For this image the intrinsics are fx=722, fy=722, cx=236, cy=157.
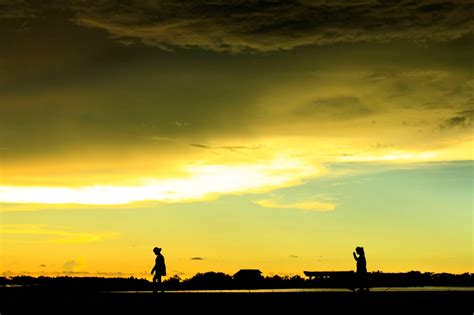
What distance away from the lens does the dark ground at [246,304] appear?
26422mm

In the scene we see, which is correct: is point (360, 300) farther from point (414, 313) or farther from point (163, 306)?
point (163, 306)

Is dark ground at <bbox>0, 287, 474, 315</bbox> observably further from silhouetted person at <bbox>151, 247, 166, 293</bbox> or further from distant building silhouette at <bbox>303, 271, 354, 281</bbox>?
distant building silhouette at <bbox>303, 271, 354, 281</bbox>

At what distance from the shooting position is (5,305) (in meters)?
29.4

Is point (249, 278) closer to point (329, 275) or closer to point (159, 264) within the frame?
point (329, 275)

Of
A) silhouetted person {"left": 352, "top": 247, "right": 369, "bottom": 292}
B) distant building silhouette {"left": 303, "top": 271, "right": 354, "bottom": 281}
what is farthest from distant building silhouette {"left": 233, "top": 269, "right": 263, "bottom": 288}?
silhouetted person {"left": 352, "top": 247, "right": 369, "bottom": 292}

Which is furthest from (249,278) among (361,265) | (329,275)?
(361,265)

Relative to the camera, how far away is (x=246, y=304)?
2869 cm

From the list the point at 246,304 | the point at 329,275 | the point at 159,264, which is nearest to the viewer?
the point at 246,304

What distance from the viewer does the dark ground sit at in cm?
2642

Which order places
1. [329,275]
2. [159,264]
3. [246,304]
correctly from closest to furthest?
1. [246,304]
2. [159,264]
3. [329,275]

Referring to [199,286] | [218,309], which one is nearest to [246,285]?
[199,286]

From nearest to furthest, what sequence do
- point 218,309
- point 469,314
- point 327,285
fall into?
point 469,314 < point 218,309 < point 327,285

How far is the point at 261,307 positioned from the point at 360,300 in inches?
198

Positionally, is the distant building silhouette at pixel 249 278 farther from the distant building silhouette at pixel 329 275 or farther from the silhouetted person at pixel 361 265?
the silhouetted person at pixel 361 265
